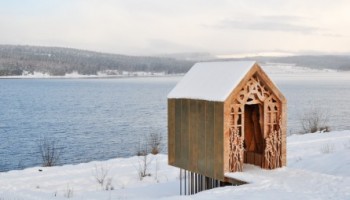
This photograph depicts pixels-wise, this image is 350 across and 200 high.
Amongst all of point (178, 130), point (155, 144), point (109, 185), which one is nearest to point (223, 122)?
point (178, 130)

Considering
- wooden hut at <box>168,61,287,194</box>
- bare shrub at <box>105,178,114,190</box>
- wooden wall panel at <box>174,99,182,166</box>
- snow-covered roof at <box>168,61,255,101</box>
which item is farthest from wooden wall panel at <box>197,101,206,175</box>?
bare shrub at <box>105,178,114,190</box>

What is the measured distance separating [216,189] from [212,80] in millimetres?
3738

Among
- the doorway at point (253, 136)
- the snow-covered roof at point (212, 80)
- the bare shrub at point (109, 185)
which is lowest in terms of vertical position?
the bare shrub at point (109, 185)

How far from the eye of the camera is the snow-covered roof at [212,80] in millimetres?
12914

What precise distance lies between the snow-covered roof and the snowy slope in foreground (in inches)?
91.2

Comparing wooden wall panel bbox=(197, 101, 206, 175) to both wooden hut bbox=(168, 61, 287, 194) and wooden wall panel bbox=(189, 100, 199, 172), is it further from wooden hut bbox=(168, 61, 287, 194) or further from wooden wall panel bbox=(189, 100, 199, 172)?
wooden wall panel bbox=(189, 100, 199, 172)

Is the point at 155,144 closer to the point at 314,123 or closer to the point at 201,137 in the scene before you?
the point at 314,123

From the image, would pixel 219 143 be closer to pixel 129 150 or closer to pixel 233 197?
pixel 233 197

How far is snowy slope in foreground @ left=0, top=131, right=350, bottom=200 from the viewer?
10992 mm

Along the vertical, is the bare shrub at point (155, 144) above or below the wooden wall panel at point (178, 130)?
below

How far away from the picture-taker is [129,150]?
34.3 meters

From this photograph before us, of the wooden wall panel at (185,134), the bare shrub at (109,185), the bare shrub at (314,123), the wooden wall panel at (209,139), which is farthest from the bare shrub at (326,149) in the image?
the bare shrub at (314,123)

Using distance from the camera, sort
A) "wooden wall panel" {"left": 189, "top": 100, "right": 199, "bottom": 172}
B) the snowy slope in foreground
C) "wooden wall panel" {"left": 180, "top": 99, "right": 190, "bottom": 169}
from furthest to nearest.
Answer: "wooden wall panel" {"left": 180, "top": 99, "right": 190, "bottom": 169}, "wooden wall panel" {"left": 189, "top": 100, "right": 199, "bottom": 172}, the snowy slope in foreground

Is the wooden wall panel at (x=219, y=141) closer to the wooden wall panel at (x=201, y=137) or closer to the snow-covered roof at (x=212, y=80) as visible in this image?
the snow-covered roof at (x=212, y=80)
